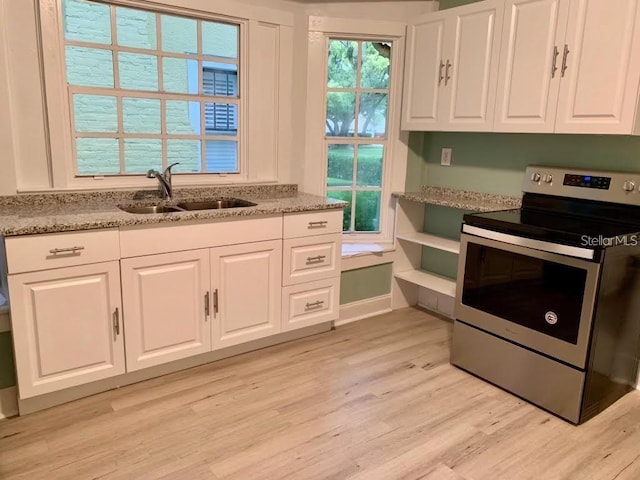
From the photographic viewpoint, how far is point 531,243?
2287 millimetres

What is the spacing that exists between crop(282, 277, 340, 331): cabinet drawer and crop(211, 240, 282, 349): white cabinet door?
7 centimetres

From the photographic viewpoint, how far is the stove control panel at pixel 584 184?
7.93ft

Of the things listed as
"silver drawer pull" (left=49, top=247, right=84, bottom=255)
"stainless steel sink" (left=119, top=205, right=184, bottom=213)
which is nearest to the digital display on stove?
"stainless steel sink" (left=119, top=205, right=184, bottom=213)

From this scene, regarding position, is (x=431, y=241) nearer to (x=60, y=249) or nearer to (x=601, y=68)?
(x=601, y=68)

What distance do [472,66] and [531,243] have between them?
124 centimetres

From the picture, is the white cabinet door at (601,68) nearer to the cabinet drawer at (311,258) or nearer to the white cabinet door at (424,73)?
the white cabinet door at (424,73)

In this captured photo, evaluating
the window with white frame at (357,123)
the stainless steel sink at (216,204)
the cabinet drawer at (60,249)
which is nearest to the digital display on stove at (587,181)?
the window with white frame at (357,123)

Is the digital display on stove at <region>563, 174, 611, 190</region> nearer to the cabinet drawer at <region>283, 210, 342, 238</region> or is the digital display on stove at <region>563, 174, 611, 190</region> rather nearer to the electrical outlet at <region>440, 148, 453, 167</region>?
the electrical outlet at <region>440, 148, 453, 167</region>

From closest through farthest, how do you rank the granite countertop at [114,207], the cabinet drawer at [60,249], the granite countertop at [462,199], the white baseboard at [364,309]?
the cabinet drawer at [60,249]
the granite countertop at [114,207]
the granite countertop at [462,199]
the white baseboard at [364,309]

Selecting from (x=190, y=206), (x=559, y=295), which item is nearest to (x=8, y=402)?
(x=190, y=206)

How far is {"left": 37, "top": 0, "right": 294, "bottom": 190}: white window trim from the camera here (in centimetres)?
240

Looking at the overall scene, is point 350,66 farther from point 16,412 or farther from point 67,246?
point 16,412

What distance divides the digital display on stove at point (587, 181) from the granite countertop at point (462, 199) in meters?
0.37

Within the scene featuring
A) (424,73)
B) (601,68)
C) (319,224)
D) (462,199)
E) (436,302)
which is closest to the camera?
(601,68)
